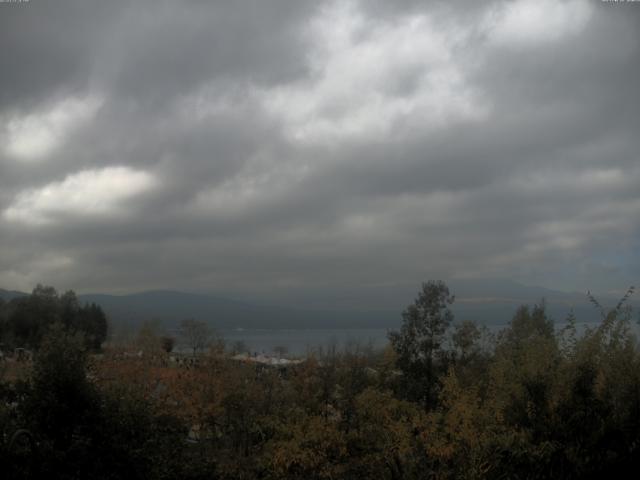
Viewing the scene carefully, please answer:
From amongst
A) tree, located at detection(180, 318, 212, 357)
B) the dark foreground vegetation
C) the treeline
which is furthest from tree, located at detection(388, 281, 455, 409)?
the treeline

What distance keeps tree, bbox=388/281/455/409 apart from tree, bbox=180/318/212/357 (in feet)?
21.9

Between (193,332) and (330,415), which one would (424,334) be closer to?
(330,415)

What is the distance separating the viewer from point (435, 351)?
1861 cm

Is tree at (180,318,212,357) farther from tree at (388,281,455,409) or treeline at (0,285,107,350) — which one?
treeline at (0,285,107,350)

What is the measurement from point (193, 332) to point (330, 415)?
9139mm

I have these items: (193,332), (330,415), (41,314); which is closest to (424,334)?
(330,415)

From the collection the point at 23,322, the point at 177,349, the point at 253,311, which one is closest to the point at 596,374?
the point at 177,349

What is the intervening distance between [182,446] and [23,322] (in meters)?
38.1

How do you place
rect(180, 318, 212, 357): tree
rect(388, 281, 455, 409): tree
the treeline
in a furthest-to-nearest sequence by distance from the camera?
the treeline < rect(180, 318, 212, 357): tree < rect(388, 281, 455, 409): tree

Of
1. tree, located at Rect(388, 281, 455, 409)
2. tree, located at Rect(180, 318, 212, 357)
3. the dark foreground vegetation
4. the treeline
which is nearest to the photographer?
the dark foreground vegetation

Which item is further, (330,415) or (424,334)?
(424,334)

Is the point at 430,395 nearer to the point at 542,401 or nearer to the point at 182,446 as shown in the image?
the point at 542,401

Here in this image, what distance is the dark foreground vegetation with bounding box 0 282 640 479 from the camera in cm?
1005

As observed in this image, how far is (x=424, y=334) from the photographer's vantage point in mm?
18594
